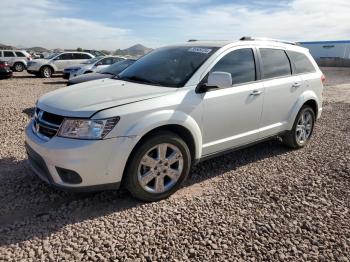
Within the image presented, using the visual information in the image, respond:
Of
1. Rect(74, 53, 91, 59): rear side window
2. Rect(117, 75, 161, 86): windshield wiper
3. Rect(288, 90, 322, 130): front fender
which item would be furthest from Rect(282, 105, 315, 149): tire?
Rect(74, 53, 91, 59): rear side window

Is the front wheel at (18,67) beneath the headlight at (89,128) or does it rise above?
above

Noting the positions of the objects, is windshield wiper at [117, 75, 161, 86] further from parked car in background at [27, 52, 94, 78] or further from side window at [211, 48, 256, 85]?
parked car in background at [27, 52, 94, 78]

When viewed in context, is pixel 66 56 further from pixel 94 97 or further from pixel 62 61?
pixel 94 97

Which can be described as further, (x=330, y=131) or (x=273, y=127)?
(x=330, y=131)

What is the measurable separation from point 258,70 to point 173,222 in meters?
2.47

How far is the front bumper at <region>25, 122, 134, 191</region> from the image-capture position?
10.7 ft

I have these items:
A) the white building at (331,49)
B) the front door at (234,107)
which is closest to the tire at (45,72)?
the front door at (234,107)

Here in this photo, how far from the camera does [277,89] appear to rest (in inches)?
195

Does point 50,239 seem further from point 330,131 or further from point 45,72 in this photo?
Answer: point 45,72

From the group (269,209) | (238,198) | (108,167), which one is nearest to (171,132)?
(108,167)

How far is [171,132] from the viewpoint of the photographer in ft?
12.5

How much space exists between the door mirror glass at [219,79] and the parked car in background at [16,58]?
2388 centimetres

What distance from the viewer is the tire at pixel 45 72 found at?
67.6 ft

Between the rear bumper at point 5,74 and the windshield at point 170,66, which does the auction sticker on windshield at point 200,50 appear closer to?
the windshield at point 170,66
